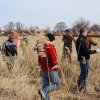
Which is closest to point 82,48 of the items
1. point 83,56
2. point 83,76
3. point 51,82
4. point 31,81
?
point 83,56

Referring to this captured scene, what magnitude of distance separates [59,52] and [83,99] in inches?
204

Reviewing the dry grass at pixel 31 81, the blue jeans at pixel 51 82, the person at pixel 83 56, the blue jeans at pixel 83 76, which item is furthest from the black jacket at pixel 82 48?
the blue jeans at pixel 51 82

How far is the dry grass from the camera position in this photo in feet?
29.5

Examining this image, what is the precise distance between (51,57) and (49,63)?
0.52ft

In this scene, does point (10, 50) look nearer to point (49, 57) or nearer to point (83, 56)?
point (83, 56)

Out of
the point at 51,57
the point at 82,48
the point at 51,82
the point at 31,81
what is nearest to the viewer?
the point at 51,57

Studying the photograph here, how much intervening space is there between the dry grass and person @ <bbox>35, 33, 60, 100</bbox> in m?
0.45

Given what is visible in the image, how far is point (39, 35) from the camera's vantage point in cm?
809

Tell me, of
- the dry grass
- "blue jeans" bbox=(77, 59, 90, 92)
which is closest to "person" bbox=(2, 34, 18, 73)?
the dry grass

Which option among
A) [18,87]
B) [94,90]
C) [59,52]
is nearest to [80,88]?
[94,90]

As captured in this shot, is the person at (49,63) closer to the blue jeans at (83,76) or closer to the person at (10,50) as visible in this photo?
the blue jeans at (83,76)

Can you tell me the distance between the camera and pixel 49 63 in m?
8.04

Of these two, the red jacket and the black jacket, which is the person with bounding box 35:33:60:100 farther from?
the black jacket

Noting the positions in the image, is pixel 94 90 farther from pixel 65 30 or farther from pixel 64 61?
pixel 65 30
